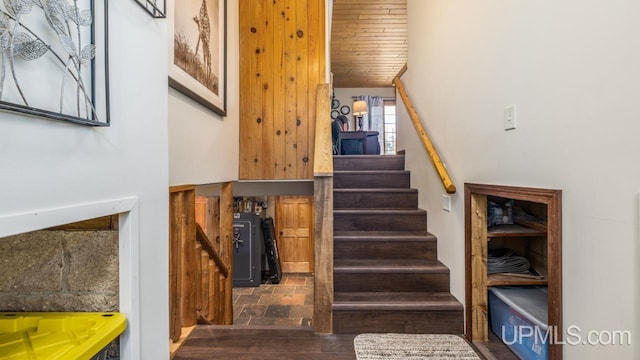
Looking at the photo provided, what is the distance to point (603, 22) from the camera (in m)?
1.11

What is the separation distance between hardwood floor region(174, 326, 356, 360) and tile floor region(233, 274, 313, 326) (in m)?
2.40

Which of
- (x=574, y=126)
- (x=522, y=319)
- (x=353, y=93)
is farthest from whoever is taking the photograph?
(x=353, y=93)

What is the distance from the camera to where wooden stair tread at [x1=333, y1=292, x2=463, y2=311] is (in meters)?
2.18

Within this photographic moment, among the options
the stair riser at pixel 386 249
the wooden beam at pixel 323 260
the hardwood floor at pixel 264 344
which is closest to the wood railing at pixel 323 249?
the wooden beam at pixel 323 260

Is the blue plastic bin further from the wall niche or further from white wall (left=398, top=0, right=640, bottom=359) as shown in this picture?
the wall niche

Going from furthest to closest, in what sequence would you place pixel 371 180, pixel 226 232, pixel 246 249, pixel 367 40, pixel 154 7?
pixel 246 249
pixel 367 40
pixel 371 180
pixel 226 232
pixel 154 7

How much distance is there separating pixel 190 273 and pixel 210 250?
1.53 feet

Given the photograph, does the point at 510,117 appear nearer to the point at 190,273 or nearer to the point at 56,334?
the point at 56,334

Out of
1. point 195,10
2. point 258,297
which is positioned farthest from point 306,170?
point 258,297

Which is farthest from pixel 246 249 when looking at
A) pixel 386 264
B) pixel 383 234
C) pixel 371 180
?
pixel 386 264

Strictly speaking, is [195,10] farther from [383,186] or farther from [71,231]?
Answer: [383,186]

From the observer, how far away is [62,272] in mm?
951

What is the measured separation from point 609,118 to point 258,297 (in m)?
5.48

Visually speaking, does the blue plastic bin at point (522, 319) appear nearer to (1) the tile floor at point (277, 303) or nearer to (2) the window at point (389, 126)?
(1) the tile floor at point (277, 303)
